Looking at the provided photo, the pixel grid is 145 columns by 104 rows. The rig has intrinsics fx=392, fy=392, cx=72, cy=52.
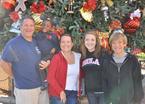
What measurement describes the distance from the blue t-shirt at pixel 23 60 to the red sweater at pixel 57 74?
0.18 metres

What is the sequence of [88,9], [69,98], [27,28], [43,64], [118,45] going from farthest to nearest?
[88,9]
[69,98]
[43,64]
[27,28]
[118,45]

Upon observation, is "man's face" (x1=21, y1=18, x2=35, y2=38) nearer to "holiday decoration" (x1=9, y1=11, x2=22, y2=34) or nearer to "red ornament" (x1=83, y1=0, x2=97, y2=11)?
"holiday decoration" (x1=9, y1=11, x2=22, y2=34)

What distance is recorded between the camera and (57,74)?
197 inches

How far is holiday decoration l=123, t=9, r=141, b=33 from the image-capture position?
579 cm

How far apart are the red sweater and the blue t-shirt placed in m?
0.18

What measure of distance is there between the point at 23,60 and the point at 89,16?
1.32m

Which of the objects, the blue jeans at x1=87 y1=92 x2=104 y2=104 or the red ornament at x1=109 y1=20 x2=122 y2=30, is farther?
the red ornament at x1=109 y1=20 x2=122 y2=30

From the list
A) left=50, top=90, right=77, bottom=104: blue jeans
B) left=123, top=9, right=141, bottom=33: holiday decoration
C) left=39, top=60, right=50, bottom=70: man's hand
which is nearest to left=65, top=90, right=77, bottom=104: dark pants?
left=50, top=90, right=77, bottom=104: blue jeans

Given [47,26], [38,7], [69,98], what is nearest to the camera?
[69,98]

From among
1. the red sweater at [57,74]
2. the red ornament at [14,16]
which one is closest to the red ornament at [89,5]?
the red sweater at [57,74]

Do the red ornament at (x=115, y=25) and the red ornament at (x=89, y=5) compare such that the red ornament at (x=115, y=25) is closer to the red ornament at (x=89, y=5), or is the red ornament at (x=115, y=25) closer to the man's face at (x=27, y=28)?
the red ornament at (x=89, y=5)

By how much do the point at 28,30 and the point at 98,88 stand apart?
3.75 feet

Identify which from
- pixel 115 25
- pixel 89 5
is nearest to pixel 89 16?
pixel 89 5

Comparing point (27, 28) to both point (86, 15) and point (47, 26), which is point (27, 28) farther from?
point (86, 15)
